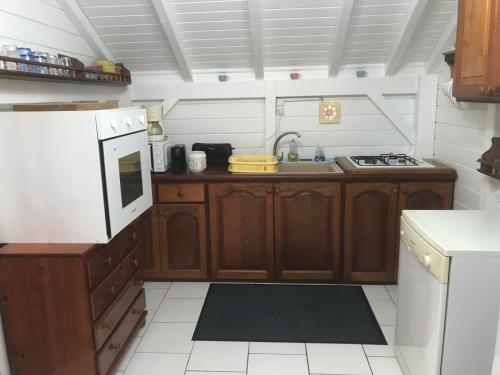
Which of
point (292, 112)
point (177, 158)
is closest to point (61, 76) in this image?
point (177, 158)

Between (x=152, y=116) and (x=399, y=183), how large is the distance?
5.95ft

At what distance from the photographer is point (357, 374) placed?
2176 millimetres

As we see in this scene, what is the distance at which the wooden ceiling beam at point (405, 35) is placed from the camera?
103 inches

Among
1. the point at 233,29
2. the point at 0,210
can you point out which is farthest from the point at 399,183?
the point at 0,210

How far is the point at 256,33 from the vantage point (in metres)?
2.87

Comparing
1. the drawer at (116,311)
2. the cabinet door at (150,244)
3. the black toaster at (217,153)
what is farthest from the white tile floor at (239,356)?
the black toaster at (217,153)

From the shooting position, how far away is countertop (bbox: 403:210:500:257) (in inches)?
62.9

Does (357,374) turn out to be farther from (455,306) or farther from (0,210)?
(0,210)

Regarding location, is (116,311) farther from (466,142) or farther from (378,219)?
(466,142)

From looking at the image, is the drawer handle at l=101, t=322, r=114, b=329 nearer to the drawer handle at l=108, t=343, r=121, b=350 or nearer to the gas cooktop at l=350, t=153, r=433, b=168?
the drawer handle at l=108, t=343, r=121, b=350

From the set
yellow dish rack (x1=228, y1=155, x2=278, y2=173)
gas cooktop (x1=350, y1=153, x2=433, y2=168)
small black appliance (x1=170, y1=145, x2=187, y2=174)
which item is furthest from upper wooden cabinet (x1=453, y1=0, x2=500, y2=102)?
small black appliance (x1=170, y1=145, x2=187, y2=174)

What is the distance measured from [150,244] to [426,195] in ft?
6.54

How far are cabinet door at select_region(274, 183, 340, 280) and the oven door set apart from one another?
101cm

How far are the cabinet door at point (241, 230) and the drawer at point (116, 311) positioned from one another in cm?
76
